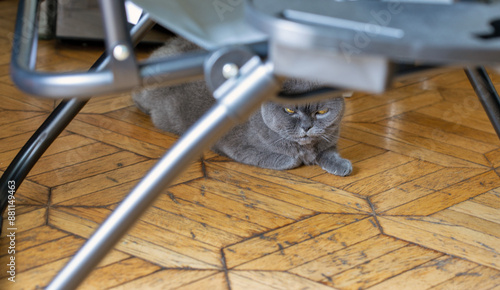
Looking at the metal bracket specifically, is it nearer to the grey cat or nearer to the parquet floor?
the parquet floor

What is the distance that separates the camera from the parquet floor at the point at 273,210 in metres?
0.92

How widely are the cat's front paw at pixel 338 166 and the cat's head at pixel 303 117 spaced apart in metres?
0.07

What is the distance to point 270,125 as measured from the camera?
49.1 inches

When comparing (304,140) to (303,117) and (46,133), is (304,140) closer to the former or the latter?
(303,117)

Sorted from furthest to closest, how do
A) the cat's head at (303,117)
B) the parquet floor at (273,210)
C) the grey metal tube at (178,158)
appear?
the cat's head at (303,117)
the parquet floor at (273,210)
the grey metal tube at (178,158)

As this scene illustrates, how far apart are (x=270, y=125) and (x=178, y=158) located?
0.71 m

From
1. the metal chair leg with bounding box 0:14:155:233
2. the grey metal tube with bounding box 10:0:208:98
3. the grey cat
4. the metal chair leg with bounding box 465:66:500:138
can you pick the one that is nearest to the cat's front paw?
the grey cat

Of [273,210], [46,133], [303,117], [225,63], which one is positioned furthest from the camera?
[303,117]

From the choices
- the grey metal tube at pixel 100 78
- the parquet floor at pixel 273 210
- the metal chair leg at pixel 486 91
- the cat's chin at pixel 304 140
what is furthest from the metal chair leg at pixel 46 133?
the metal chair leg at pixel 486 91

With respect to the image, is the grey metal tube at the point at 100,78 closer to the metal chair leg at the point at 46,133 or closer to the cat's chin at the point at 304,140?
the metal chair leg at the point at 46,133

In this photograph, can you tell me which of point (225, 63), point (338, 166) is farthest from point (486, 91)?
point (225, 63)

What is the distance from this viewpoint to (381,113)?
1535mm

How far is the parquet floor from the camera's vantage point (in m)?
0.92

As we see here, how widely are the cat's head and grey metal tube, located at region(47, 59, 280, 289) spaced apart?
2.17 feet
